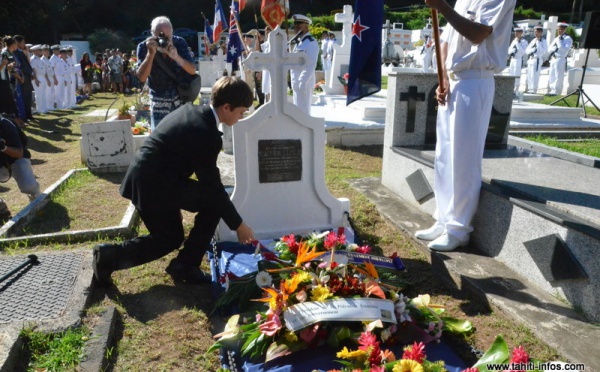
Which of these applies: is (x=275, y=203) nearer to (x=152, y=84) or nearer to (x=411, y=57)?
(x=152, y=84)

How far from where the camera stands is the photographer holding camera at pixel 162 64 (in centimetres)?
477

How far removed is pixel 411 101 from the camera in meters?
4.94

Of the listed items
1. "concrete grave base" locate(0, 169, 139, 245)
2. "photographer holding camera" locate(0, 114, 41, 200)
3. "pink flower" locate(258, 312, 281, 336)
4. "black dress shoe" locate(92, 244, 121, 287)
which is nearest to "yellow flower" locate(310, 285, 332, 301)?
"pink flower" locate(258, 312, 281, 336)

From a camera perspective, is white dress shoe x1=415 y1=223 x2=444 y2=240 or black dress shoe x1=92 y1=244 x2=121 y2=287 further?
white dress shoe x1=415 y1=223 x2=444 y2=240

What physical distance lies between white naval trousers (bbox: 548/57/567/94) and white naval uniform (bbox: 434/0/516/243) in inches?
616

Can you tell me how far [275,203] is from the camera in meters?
4.22

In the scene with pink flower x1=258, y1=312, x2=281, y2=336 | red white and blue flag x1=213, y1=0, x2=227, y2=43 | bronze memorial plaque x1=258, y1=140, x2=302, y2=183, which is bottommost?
pink flower x1=258, y1=312, x2=281, y2=336

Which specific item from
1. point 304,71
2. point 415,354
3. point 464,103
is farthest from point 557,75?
point 415,354

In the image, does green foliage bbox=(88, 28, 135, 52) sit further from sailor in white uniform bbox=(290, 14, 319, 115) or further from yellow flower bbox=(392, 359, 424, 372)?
yellow flower bbox=(392, 359, 424, 372)

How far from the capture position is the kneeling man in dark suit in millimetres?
3070

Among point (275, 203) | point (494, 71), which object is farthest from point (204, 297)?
point (494, 71)

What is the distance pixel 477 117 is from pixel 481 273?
111cm

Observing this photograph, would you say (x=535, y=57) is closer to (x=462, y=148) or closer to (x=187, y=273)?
(x=462, y=148)

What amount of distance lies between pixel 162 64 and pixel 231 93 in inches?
87.1
